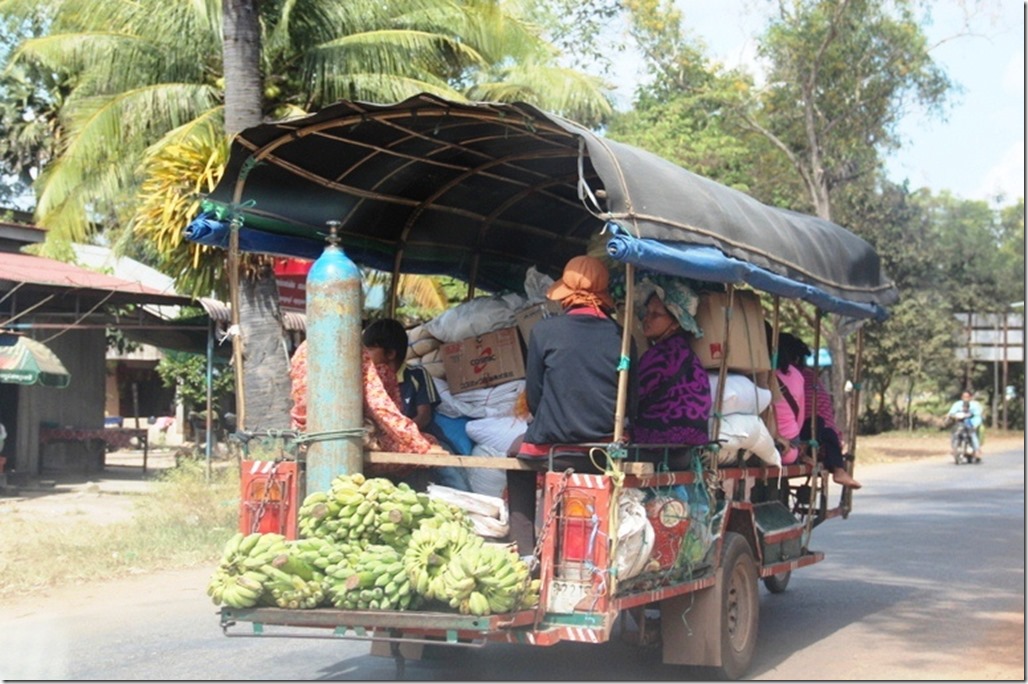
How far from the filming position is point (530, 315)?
8.03m

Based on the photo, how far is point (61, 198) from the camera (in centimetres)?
1867

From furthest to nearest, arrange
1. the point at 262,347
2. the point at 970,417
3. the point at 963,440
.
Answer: the point at 963,440, the point at 970,417, the point at 262,347

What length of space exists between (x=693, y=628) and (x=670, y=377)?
137 cm

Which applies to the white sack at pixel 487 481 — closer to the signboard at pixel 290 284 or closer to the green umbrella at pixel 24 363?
the signboard at pixel 290 284

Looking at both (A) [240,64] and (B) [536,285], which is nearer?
(B) [536,285]

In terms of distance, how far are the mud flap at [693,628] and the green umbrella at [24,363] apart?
1183 cm

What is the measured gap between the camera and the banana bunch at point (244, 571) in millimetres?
5566

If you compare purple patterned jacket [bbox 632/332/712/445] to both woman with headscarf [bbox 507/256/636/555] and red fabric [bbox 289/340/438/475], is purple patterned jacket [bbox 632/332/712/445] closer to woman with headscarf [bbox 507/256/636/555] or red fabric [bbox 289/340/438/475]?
woman with headscarf [bbox 507/256/636/555]

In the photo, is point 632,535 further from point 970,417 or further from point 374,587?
point 970,417

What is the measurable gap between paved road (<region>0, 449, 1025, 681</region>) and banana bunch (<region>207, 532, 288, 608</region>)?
5.75 feet

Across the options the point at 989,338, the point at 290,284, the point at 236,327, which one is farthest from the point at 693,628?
the point at 989,338

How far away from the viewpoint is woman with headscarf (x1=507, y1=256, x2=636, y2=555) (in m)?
6.05

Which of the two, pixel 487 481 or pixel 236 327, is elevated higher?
pixel 236 327

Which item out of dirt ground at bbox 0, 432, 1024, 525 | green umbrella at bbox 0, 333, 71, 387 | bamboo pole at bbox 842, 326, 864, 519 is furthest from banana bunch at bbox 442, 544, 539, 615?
green umbrella at bbox 0, 333, 71, 387
